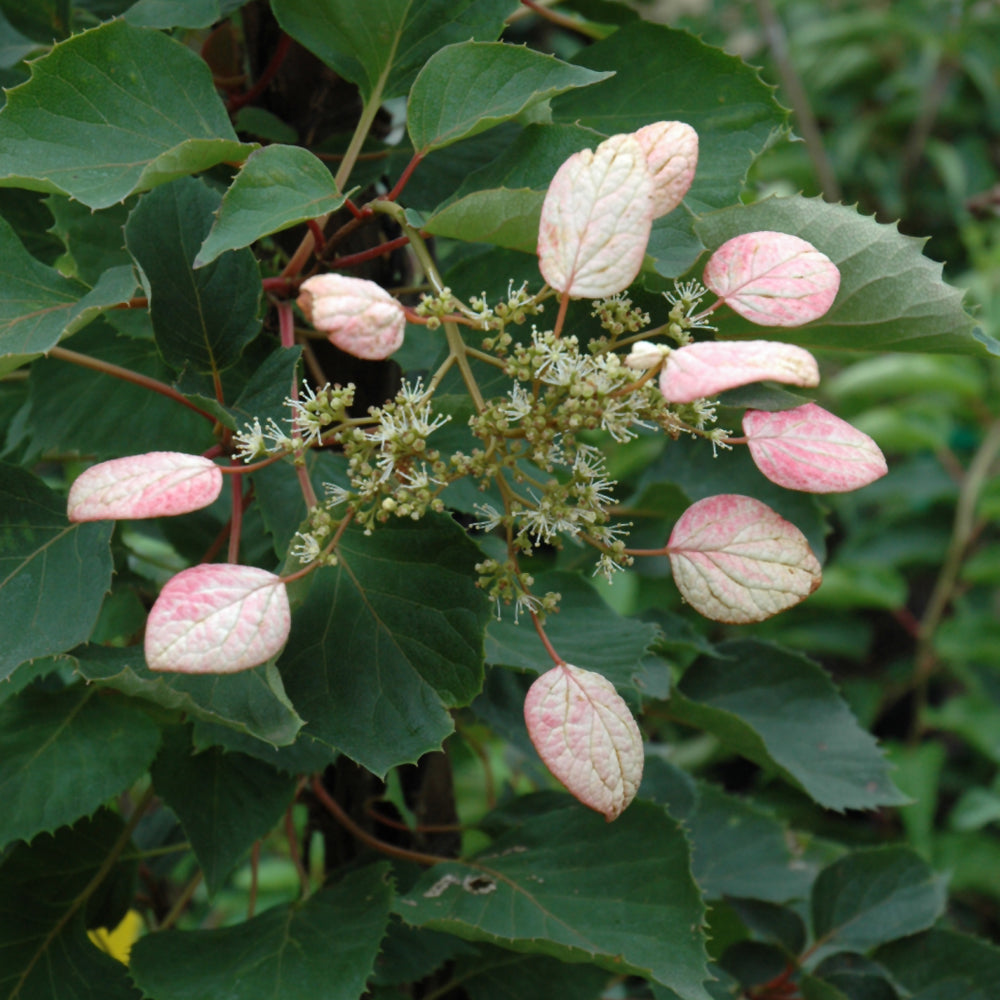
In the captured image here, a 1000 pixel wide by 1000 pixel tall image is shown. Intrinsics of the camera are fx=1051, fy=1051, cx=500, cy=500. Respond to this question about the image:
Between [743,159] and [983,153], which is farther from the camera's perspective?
[983,153]

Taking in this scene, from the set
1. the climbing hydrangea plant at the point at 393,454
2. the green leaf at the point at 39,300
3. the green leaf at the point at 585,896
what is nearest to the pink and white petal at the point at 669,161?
the climbing hydrangea plant at the point at 393,454

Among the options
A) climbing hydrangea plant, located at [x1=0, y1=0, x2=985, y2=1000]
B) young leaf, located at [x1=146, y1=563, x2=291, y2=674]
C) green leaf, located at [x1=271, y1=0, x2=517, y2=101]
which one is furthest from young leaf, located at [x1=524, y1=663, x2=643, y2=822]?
green leaf, located at [x1=271, y1=0, x2=517, y2=101]

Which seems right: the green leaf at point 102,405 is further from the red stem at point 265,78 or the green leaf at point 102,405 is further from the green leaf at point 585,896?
the green leaf at point 585,896

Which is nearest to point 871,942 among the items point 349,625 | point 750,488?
point 750,488

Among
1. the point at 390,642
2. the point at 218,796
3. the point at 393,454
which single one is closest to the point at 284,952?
the point at 218,796

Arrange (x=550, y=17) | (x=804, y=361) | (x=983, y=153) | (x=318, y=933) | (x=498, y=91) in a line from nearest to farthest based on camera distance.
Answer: (x=804, y=361) < (x=498, y=91) < (x=318, y=933) < (x=550, y=17) < (x=983, y=153)

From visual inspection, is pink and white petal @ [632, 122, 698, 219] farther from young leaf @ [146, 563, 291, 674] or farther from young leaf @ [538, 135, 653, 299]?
young leaf @ [146, 563, 291, 674]

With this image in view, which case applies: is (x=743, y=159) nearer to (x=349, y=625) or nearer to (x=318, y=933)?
(x=349, y=625)
